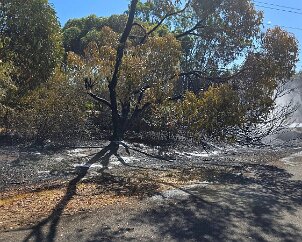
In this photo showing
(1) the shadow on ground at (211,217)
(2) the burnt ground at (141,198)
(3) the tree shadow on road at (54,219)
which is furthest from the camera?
(2) the burnt ground at (141,198)

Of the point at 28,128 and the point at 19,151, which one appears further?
the point at 28,128

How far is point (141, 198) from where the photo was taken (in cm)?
952

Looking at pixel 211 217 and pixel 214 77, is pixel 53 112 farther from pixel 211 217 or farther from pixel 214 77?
pixel 211 217

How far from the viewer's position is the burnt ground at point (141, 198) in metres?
7.21

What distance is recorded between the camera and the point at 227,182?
12141 millimetres

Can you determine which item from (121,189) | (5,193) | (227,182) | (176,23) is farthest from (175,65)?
(5,193)

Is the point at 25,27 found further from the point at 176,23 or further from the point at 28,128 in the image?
the point at 176,23

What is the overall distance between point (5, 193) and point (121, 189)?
2.61 m

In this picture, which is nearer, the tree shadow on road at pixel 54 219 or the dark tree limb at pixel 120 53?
the tree shadow on road at pixel 54 219

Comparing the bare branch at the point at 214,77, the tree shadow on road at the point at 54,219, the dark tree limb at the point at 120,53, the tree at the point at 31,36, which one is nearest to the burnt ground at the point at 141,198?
the tree shadow on road at the point at 54,219

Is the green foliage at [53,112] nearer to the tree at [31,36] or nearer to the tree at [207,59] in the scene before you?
the tree at [207,59]

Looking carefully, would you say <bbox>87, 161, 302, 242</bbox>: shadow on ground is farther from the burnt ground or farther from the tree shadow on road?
the tree shadow on road

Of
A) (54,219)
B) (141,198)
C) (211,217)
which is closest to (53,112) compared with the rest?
(141,198)

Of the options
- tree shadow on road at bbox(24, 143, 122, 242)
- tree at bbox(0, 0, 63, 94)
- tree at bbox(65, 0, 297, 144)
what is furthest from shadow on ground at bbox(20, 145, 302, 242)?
tree at bbox(65, 0, 297, 144)
